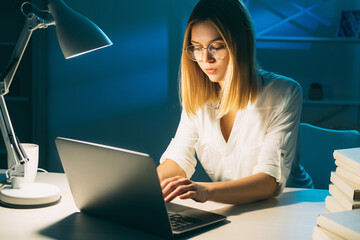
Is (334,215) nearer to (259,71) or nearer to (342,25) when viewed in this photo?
(259,71)

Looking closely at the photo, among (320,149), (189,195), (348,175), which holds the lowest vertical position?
(320,149)

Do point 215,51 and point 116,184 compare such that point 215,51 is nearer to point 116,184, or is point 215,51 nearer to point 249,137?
point 249,137

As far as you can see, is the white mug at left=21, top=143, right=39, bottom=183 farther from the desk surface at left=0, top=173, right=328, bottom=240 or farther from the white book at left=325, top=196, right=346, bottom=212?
the white book at left=325, top=196, right=346, bottom=212

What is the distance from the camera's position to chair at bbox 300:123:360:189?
1.95 m

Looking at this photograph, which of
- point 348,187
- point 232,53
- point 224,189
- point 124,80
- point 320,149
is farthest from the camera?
point 124,80

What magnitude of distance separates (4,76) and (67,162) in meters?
0.34

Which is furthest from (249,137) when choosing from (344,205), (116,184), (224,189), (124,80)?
(124,80)

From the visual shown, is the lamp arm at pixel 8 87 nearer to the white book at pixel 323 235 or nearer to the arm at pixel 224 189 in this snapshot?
the arm at pixel 224 189

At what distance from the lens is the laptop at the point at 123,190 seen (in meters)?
0.91

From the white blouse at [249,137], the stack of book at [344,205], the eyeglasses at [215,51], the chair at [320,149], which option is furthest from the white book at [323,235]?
the chair at [320,149]

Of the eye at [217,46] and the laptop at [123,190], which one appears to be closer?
the laptop at [123,190]

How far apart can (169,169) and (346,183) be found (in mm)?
714

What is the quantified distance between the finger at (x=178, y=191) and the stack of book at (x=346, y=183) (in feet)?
1.25

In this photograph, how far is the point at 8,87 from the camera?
3.93ft
